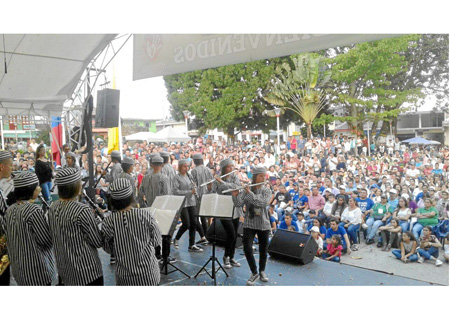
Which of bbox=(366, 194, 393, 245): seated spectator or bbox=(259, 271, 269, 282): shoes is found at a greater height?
bbox=(366, 194, 393, 245): seated spectator

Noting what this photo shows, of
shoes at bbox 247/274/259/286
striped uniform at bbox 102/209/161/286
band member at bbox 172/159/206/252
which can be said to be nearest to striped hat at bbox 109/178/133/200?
striped uniform at bbox 102/209/161/286

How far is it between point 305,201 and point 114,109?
3303 millimetres

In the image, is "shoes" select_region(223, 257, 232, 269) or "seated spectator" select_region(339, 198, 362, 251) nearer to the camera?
"shoes" select_region(223, 257, 232, 269)

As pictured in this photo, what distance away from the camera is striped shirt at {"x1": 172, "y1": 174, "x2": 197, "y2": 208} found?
5102mm

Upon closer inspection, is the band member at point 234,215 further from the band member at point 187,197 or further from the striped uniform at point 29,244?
the striped uniform at point 29,244

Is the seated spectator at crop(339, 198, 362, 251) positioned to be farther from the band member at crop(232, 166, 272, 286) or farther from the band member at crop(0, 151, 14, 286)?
the band member at crop(0, 151, 14, 286)

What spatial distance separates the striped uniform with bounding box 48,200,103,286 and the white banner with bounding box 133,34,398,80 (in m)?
2.48

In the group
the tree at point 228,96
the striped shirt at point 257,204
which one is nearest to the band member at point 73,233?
the striped shirt at point 257,204

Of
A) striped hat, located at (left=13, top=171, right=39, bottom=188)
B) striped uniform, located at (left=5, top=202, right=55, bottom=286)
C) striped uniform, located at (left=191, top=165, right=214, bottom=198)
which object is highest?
striped hat, located at (left=13, top=171, right=39, bottom=188)

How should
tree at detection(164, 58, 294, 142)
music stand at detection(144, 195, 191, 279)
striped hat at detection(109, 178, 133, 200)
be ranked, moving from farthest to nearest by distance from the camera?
tree at detection(164, 58, 294, 142) < music stand at detection(144, 195, 191, 279) < striped hat at detection(109, 178, 133, 200)

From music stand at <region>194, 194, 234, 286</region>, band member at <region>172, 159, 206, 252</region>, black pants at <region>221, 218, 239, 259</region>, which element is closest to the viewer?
music stand at <region>194, 194, 234, 286</region>

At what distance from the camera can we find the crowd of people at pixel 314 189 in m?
4.41

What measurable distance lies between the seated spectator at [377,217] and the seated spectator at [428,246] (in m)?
0.80

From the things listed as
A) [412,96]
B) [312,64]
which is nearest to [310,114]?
[312,64]
